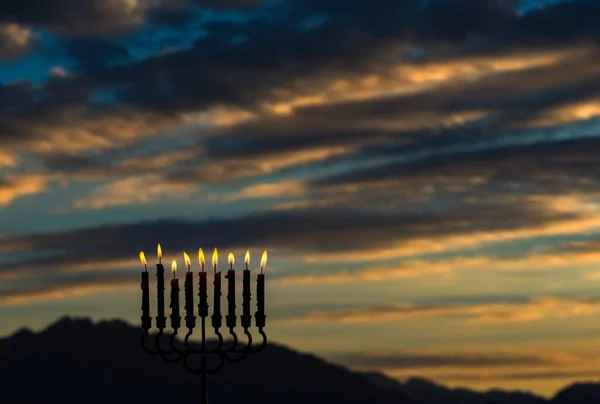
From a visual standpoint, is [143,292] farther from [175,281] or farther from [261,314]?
[261,314]

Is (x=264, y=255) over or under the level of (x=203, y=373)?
over

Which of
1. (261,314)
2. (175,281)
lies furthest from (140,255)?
(261,314)

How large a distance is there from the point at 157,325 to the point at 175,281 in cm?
111

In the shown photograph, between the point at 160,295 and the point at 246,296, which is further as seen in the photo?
the point at 246,296

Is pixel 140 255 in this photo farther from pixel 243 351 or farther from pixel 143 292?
pixel 243 351

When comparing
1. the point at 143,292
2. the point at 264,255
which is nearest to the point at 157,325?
the point at 143,292

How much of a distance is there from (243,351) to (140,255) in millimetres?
2808

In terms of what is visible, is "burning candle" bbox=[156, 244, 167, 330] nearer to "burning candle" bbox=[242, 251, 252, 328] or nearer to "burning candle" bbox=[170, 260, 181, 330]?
"burning candle" bbox=[170, 260, 181, 330]

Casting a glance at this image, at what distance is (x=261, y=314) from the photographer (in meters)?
28.3

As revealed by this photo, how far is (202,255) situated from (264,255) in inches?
49.5

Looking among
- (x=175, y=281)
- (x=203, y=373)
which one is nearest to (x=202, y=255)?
(x=175, y=281)

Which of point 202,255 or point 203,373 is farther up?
point 202,255

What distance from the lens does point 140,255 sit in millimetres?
28016

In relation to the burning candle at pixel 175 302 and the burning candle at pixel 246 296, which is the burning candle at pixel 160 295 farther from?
the burning candle at pixel 246 296
